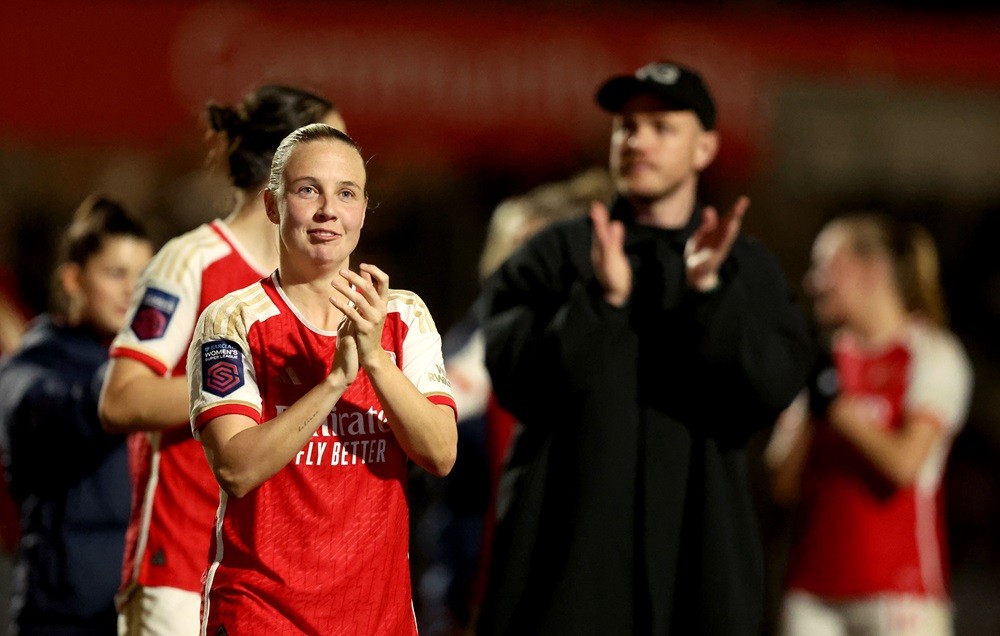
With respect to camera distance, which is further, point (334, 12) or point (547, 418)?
point (334, 12)

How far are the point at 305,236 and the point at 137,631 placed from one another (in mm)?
1301

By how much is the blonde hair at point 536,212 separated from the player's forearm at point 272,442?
240 centimetres

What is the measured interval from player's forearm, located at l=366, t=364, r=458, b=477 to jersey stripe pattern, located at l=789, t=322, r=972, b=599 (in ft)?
9.31

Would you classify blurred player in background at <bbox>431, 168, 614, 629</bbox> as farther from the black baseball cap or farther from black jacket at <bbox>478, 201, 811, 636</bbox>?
black jacket at <bbox>478, 201, 811, 636</bbox>

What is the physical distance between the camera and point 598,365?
3100mm

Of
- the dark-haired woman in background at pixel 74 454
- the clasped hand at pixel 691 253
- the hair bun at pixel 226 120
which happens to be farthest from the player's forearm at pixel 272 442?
the dark-haired woman in background at pixel 74 454

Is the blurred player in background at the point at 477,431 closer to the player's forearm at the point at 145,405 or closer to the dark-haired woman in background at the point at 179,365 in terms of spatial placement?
the dark-haired woman in background at the point at 179,365

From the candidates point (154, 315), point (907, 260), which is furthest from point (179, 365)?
point (907, 260)

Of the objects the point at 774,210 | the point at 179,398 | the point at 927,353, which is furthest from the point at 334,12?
the point at 179,398

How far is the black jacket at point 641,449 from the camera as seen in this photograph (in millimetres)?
3047

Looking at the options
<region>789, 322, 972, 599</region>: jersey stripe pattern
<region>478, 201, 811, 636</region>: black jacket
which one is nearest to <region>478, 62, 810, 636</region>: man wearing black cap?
<region>478, 201, 811, 636</region>: black jacket

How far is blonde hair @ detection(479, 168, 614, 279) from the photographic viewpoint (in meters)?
4.43

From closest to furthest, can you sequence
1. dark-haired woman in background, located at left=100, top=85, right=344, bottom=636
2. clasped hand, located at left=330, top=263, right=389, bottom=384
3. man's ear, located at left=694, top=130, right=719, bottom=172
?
1. clasped hand, located at left=330, top=263, right=389, bottom=384
2. dark-haired woman in background, located at left=100, top=85, right=344, bottom=636
3. man's ear, located at left=694, top=130, right=719, bottom=172

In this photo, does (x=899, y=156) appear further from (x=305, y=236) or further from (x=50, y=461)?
(x=305, y=236)
